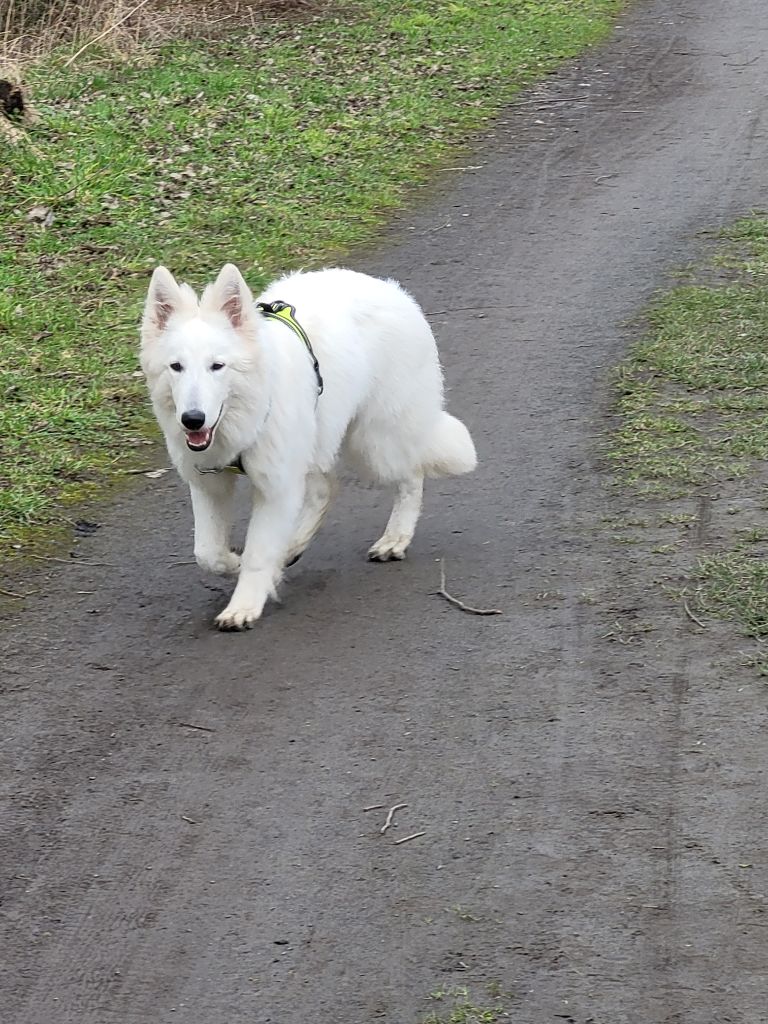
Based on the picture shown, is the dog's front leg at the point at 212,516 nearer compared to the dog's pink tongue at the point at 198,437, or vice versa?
the dog's pink tongue at the point at 198,437

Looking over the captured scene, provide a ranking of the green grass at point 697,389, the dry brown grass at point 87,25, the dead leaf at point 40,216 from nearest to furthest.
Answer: the green grass at point 697,389, the dead leaf at point 40,216, the dry brown grass at point 87,25

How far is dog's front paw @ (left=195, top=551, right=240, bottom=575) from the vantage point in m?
5.92

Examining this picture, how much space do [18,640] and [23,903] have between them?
70.1 inches

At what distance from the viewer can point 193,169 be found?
38.3 feet

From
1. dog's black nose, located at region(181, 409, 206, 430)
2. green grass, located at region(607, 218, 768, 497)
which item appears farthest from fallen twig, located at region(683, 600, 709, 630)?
dog's black nose, located at region(181, 409, 206, 430)

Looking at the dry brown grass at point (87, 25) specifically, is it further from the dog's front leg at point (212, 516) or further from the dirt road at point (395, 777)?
the dog's front leg at point (212, 516)

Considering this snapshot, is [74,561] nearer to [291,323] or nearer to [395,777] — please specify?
[291,323]

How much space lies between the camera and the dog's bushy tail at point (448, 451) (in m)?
6.54

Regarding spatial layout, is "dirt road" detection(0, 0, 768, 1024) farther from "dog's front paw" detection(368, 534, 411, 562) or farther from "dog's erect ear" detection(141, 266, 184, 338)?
"dog's erect ear" detection(141, 266, 184, 338)

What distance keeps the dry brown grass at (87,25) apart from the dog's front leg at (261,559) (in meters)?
9.50

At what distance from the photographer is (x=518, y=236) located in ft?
35.4

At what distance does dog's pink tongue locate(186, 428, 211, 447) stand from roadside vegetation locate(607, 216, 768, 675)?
71.8 inches

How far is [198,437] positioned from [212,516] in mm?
481

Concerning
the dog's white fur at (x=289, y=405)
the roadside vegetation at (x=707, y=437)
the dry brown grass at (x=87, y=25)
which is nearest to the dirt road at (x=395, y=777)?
the roadside vegetation at (x=707, y=437)
